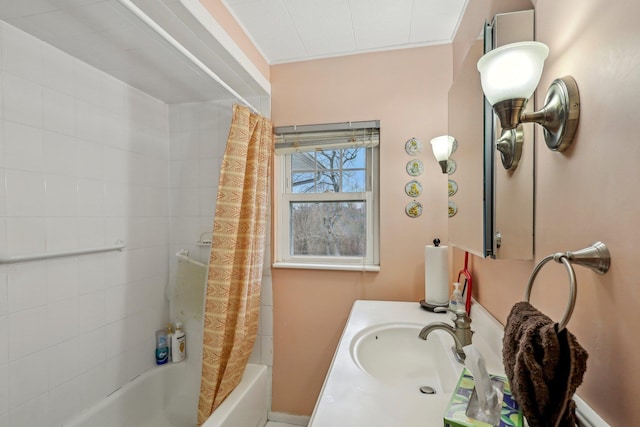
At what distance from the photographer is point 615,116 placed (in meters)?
0.50

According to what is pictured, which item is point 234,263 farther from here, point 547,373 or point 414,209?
point 547,373

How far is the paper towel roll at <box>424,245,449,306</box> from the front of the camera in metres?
1.46

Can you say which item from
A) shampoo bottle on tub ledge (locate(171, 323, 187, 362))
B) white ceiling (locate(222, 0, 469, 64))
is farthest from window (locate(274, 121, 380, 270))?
shampoo bottle on tub ledge (locate(171, 323, 187, 362))

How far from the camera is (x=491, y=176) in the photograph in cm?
90

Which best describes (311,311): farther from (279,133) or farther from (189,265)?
(279,133)

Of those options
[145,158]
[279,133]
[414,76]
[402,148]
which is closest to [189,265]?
[145,158]

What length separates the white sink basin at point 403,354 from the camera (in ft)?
3.46

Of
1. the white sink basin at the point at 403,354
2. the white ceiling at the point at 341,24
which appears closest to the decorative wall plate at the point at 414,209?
the white sink basin at the point at 403,354

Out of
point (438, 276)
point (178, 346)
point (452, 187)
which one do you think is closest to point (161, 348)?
point (178, 346)

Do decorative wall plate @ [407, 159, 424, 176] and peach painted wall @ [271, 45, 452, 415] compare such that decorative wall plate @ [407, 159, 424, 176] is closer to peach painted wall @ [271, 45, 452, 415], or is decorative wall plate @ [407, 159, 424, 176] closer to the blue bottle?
peach painted wall @ [271, 45, 452, 415]

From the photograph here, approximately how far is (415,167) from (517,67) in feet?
3.34

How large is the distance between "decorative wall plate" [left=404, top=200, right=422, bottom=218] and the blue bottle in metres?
1.73

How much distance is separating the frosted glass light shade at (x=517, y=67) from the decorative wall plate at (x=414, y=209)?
1.01 meters

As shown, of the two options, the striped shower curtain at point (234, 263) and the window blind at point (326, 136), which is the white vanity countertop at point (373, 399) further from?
the window blind at point (326, 136)
